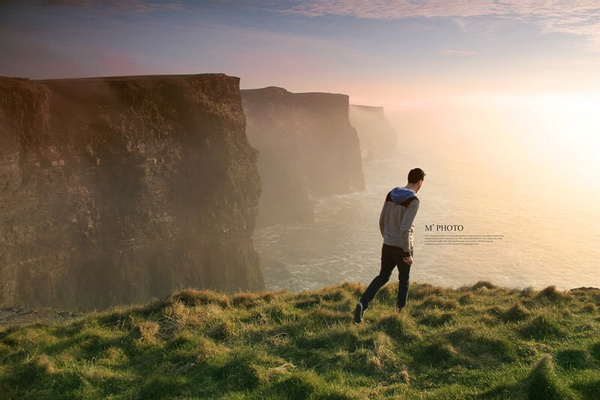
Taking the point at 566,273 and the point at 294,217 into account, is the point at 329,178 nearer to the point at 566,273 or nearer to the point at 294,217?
the point at 294,217

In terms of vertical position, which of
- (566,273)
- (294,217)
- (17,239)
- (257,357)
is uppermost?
(257,357)

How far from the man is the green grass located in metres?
0.83

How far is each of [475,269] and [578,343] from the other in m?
46.0

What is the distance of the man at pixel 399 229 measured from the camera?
8.20 m

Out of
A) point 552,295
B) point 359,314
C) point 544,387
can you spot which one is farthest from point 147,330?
point 552,295

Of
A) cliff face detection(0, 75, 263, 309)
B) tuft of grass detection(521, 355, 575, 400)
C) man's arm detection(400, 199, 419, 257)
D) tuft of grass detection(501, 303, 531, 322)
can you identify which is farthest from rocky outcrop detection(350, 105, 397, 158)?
tuft of grass detection(521, 355, 575, 400)

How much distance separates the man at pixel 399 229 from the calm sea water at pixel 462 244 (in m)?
34.7

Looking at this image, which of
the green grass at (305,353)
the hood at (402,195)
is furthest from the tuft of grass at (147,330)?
the hood at (402,195)

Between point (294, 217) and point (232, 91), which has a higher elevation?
point (232, 91)

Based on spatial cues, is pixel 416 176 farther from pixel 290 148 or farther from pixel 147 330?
pixel 290 148

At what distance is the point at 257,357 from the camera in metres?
6.70

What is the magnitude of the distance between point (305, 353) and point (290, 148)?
216ft

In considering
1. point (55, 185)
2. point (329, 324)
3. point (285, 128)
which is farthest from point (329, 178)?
point (329, 324)

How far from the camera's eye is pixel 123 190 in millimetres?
34062
